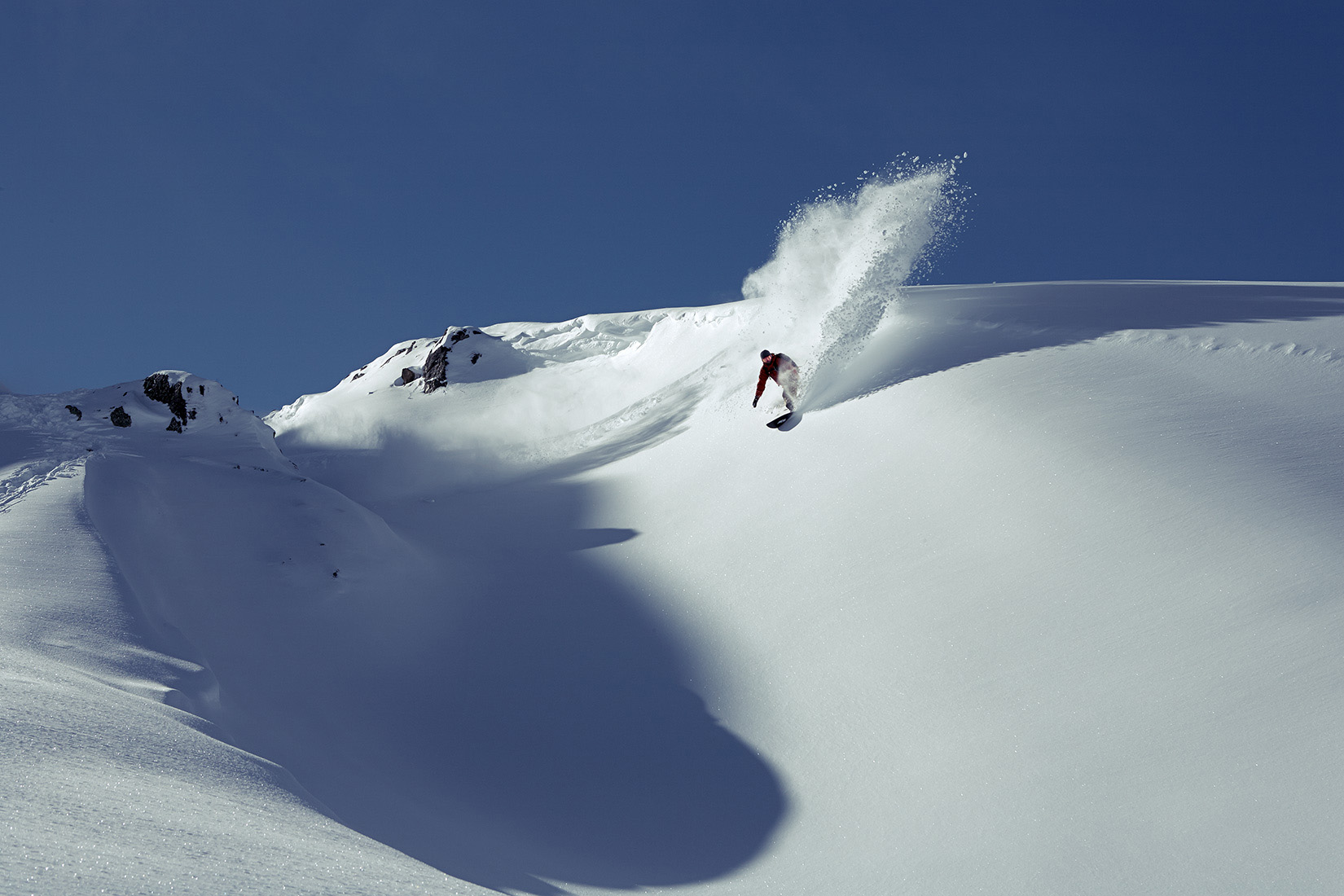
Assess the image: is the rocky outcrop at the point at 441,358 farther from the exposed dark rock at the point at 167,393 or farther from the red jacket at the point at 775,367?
the red jacket at the point at 775,367

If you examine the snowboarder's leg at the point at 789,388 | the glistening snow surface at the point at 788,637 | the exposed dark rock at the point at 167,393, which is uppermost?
the exposed dark rock at the point at 167,393

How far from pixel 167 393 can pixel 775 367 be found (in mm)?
11166

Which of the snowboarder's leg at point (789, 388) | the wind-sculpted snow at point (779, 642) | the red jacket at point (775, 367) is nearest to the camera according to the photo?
the wind-sculpted snow at point (779, 642)

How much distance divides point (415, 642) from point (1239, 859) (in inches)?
301

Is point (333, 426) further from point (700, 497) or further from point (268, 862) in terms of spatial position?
point (268, 862)

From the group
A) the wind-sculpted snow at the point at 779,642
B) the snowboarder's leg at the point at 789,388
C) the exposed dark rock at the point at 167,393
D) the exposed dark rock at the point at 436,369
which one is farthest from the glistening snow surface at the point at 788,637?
the exposed dark rock at the point at 436,369

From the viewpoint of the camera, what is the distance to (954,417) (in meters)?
9.99

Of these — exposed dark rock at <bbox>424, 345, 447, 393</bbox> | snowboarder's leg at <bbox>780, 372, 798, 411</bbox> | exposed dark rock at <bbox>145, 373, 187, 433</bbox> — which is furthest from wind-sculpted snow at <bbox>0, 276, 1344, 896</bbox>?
exposed dark rock at <bbox>424, 345, 447, 393</bbox>

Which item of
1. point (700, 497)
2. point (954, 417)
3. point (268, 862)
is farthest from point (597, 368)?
point (268, 862)

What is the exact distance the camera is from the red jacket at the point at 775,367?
12.2 metres

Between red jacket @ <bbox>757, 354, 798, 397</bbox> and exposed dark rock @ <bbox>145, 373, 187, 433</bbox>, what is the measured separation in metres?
10.2

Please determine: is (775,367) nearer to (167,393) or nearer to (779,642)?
(779,642)

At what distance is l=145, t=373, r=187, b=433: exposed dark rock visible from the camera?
49.8 feet

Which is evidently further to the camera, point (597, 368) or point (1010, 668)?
point (597, 368)
